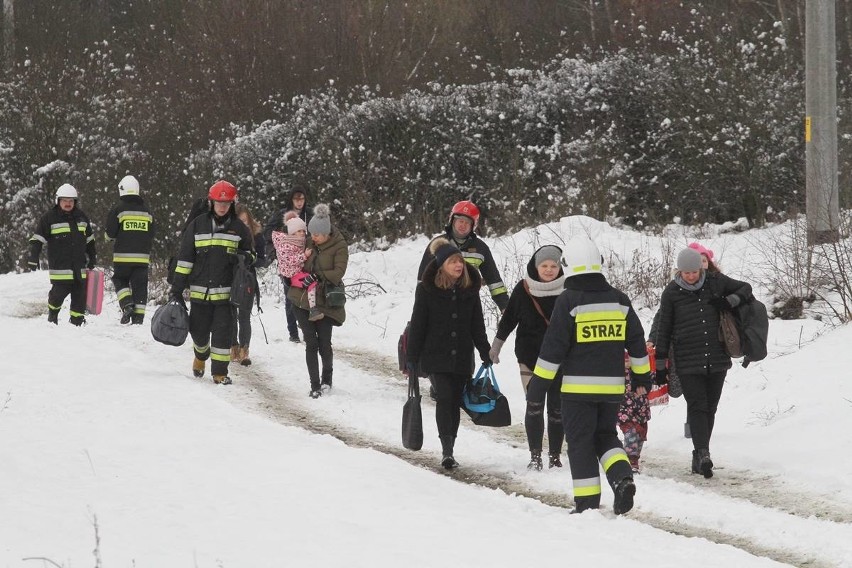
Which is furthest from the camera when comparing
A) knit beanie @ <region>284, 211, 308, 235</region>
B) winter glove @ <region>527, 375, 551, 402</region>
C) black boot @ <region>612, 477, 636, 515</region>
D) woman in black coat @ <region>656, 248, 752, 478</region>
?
knit beanie @ <region>284, 211, 308, 235</region>

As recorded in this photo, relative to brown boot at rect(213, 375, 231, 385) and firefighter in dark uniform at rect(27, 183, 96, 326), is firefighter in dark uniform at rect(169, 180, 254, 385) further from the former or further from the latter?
firefighter in dark uniform at rect(27, 183, 96, 326)

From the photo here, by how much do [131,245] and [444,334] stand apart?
315 inches

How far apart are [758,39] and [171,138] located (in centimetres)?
1327

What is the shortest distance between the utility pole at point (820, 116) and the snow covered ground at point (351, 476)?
1405 millimetres

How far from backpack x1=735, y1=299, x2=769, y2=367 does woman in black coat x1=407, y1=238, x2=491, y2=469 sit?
2.05 meters

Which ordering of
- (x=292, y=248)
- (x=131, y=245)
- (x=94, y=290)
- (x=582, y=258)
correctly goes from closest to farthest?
(x=582, y=258) → (x=292, y=248) → (x=131, y=245) → (x=94, y=290)

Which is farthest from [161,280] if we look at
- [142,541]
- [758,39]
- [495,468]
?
[142,541]

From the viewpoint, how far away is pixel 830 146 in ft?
42.3

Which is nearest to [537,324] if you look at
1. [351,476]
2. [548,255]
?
[548,255]

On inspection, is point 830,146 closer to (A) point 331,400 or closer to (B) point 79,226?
(A) point 331,400

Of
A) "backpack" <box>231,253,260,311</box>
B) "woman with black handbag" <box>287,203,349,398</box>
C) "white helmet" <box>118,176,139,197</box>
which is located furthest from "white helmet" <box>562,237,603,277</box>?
"white helmet" <box>118,176,139,197</box>

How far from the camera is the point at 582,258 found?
285 inches

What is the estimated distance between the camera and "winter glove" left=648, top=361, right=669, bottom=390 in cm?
915

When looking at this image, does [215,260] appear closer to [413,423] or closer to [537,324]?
[413,423]
